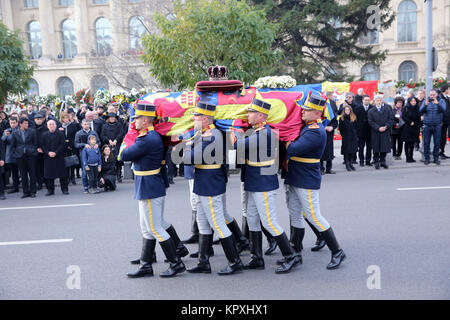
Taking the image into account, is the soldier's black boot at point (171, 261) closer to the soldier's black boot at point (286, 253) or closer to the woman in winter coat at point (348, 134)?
the soldier's black boot at point (286, 253)

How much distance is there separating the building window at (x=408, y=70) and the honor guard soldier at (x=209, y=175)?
42.3 m

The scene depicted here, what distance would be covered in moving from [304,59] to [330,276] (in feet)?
57.1

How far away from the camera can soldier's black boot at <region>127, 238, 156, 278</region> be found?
213 inches

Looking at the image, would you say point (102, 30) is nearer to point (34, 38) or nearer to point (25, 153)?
Answer: point (34, 38)

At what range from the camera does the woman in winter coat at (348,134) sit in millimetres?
12578

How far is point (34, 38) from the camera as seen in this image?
163 feet

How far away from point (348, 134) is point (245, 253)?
7281 mm

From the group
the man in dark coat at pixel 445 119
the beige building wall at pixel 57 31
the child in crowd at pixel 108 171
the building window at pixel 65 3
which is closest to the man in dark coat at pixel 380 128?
the man in dark coat at pixel 445 119

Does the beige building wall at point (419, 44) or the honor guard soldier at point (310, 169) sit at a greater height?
the beige building wall at point (419, 44)

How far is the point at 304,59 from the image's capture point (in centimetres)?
2142

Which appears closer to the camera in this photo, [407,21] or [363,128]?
[363,128]

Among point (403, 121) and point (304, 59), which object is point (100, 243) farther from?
point (304, 59)

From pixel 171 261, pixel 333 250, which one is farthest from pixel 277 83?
pixel 171 261

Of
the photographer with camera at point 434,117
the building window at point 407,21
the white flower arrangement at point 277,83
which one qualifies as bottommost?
the photographer with camera at point 434,117
